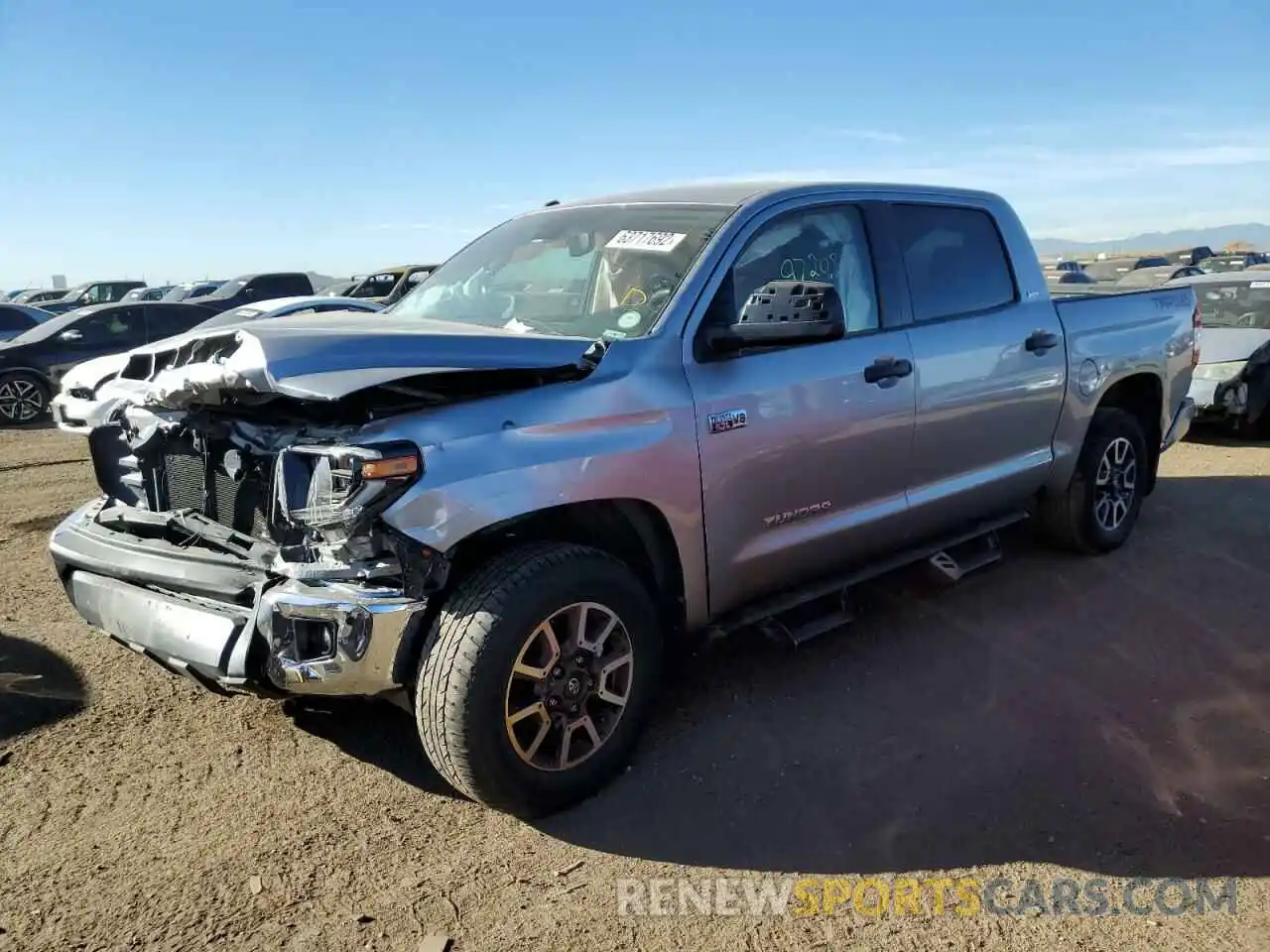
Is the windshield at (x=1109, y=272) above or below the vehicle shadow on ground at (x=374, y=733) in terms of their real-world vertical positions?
above

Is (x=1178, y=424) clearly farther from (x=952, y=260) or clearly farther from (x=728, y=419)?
(x=728, y=419)

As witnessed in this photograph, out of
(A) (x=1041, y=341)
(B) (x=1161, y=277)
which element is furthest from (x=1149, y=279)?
(A) (x=1041, y=341)

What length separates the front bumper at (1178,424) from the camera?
5676 millimetres

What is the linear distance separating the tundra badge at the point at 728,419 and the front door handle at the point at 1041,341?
6.45 ft

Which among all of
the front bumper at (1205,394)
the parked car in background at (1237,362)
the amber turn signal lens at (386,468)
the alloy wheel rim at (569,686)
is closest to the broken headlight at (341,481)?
the amber turn signal lens at (386,468)

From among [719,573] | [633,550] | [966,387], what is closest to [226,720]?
[633,550]

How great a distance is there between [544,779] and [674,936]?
0.64m

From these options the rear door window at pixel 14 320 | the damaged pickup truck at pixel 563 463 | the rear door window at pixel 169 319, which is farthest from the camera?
the rear door window at pixel 14 320

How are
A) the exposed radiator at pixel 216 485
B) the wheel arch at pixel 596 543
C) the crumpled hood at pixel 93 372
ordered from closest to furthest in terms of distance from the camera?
1. the wheel arch at pixel 596 543
2. the exposed radiator at pixel 216 485
3. the crumpled hood at pixel 93 372

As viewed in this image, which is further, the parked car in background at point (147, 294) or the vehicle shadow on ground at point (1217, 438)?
the parked car in background at point (147, 294)

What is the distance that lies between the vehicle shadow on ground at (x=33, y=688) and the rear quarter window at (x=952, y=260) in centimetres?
377

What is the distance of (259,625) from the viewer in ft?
8.79

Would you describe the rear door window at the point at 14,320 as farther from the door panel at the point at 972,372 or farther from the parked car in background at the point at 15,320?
the door panel at the point at 972,372

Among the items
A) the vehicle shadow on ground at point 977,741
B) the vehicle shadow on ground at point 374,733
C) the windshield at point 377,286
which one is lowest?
the vehicle shadow on ground at point 977,741
